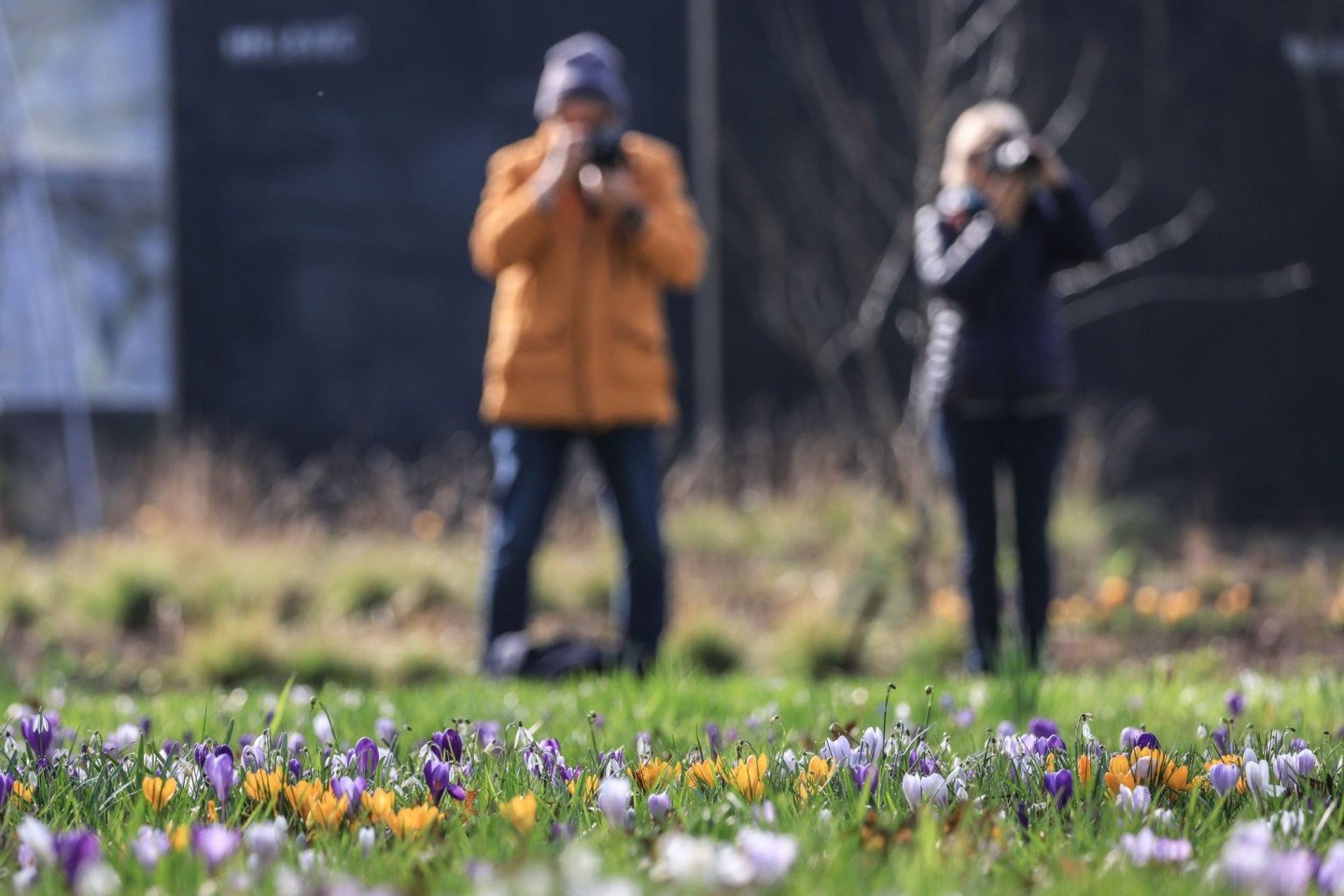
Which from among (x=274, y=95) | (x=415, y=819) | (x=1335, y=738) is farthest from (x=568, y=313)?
(x=274, y=95)

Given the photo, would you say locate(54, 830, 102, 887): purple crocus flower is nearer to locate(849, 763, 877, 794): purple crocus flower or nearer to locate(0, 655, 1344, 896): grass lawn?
locate(0, 655, 1344, 896): grass lawn

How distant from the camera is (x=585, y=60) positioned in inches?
174

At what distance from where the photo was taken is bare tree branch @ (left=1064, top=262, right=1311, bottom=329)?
10.3 metres

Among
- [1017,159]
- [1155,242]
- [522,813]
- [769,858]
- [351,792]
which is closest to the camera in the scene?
[769,858]

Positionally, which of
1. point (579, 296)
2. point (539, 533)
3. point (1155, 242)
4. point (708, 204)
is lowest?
point (539, 533)

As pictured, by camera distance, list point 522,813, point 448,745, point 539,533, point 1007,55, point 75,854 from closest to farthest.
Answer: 1. point 75,854
2. point 522,813
3. point 448,745
4. point 539,533
5. point 1007,55

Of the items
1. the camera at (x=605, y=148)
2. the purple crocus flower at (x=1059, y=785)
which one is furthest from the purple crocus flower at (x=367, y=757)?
the camera at (x=605, y=148)

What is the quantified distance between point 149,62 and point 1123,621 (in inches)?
338

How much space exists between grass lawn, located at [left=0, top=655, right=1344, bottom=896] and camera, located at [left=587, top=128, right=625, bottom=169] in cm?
226

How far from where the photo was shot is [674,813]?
1594mm

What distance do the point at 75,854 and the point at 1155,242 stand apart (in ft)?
33.4

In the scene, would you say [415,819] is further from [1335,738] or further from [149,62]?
[149,62]

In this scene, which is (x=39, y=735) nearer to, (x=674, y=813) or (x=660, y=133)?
(x=674, y=813)

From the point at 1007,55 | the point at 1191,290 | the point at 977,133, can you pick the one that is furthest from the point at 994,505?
the point at 1191,290
